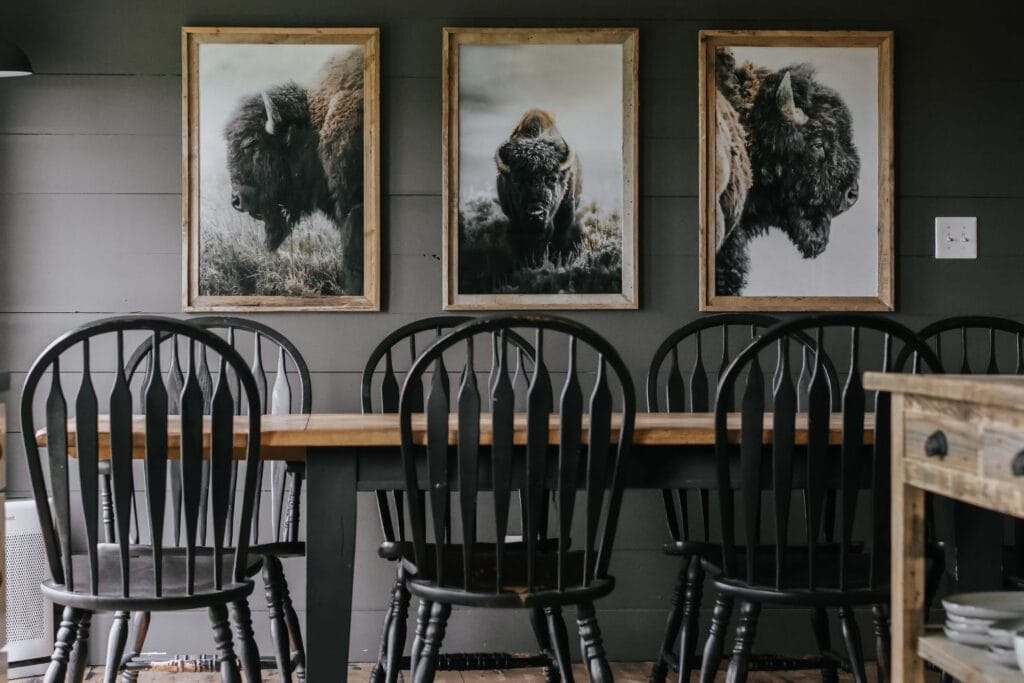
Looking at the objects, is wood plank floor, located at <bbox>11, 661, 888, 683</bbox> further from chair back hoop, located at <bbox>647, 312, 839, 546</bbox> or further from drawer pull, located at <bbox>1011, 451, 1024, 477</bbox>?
drawer pull, located at <bbox>1011, 451, 1024, 477</bbox>

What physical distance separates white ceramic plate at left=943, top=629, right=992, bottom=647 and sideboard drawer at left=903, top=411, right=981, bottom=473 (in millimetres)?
263

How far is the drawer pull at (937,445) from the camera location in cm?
144

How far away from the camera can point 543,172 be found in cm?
299

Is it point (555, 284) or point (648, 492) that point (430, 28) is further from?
point (648, 492)

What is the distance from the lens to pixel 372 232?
2.96 meters

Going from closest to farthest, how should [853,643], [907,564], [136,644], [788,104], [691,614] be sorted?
[907,564], [853,643], [691,614], [136,644], [788,104]

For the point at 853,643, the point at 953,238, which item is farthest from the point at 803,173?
the point at 853,643

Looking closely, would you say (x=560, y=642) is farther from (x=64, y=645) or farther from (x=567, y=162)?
(x=567, y=162)

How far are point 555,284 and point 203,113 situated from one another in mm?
1080

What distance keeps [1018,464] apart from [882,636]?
0.96 meters

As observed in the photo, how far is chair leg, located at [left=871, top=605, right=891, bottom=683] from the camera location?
6.81 feet

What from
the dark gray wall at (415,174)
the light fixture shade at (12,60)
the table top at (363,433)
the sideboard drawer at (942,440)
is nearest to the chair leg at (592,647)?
the table top at (363,433)

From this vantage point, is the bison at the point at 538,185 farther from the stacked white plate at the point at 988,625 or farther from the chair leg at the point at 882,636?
the stacked white plate at the point at 988,625

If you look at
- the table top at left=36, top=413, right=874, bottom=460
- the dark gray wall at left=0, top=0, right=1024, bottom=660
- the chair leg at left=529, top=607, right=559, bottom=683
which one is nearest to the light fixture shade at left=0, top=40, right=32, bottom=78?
the dark gray wall at left=0, top=0, right=1024, bottom=660
